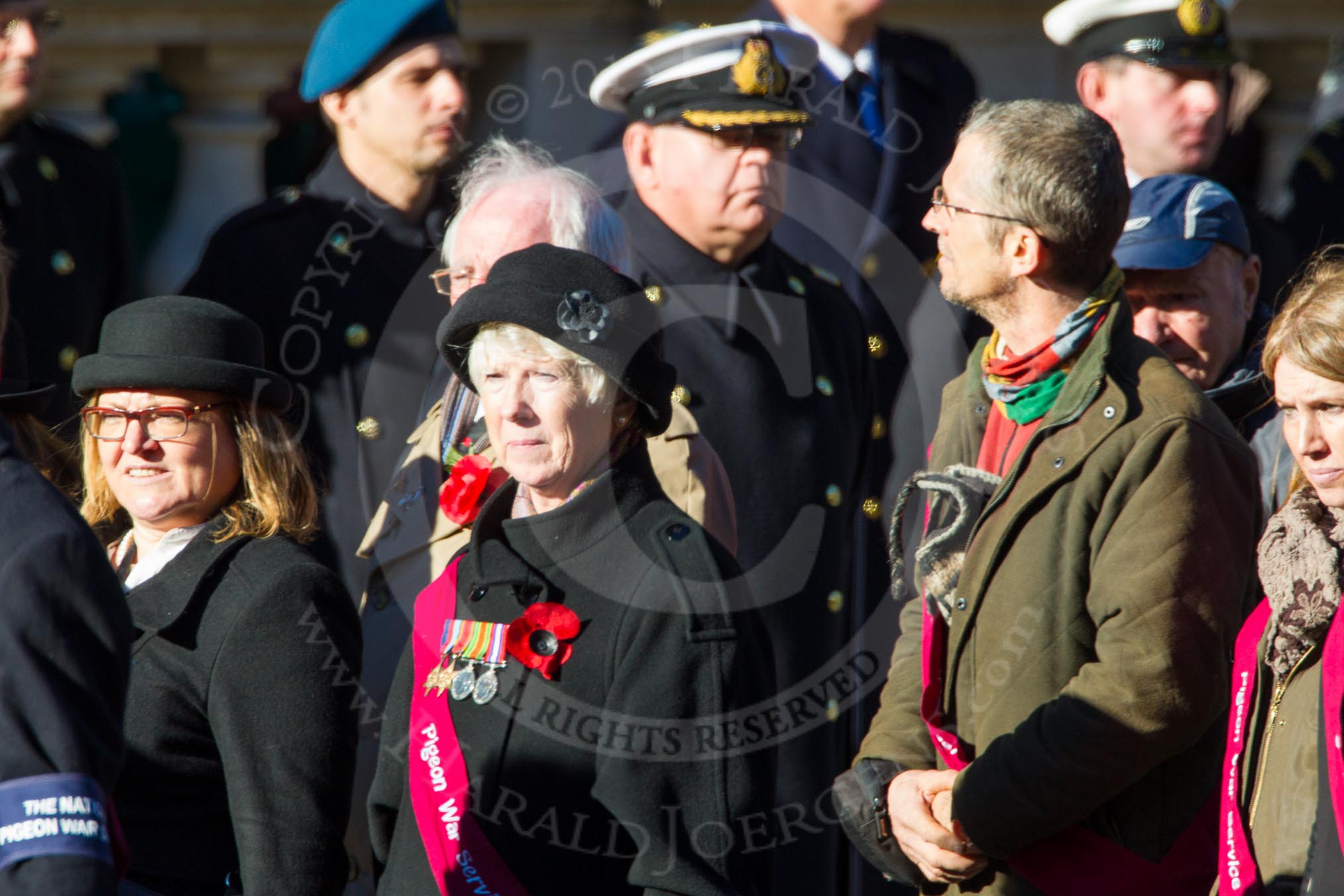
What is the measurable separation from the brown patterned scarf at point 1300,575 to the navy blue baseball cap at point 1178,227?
1040 millimetres

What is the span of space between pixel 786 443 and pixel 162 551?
154 centimetres

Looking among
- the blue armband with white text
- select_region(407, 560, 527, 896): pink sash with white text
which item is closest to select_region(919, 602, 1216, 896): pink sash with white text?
select_region(407, 560, 527, 896): pink sash with white text

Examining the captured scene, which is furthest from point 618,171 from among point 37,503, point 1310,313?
point 37,503

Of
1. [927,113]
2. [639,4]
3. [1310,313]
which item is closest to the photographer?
[1310,313]

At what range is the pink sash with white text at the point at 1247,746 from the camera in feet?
8.56

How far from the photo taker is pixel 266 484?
3.30 metres

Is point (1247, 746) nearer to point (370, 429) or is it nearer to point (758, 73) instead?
point (758, 73)

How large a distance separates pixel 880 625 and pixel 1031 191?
1676mm

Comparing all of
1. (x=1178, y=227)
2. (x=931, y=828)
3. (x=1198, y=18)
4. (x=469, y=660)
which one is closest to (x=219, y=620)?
(x=469, y=660)

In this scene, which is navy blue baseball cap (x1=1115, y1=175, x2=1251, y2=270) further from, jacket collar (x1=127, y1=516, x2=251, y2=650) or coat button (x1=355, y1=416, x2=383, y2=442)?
jacket collar (x1=127, y1=516, x2=251, y2=650)

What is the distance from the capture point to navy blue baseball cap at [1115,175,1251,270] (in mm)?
3877

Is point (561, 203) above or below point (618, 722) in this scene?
above

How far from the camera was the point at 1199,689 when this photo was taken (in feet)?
10.0

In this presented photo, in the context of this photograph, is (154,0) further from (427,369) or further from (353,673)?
(353,673)
